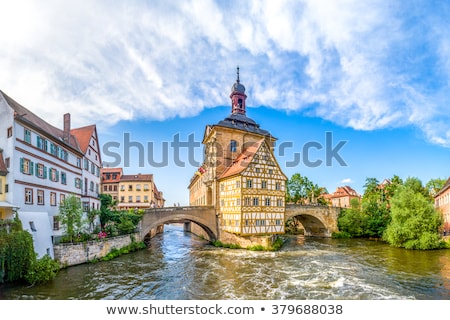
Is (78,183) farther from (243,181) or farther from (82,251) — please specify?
(243,181)

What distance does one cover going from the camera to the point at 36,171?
1437 cm

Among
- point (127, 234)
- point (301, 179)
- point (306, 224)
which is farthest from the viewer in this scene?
point (301, 179)

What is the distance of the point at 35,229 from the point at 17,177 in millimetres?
2542

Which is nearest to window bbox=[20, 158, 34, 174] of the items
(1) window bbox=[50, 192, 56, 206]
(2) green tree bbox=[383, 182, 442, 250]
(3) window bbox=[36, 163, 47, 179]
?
(3) window bbox=[36, 163, 47, 179]

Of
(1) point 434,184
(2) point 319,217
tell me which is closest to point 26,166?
(2) point 319,217

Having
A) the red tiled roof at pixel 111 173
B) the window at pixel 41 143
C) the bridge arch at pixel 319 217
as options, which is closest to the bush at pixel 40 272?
the window at pixel 41 143

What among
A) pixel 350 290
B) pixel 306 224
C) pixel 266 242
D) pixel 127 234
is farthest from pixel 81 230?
pixel 306 224

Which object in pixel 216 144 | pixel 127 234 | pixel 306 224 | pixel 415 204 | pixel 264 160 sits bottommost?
pixel 306 224

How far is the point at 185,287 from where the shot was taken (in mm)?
11703

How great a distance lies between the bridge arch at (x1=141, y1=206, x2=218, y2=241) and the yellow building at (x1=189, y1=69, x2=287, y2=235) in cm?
97

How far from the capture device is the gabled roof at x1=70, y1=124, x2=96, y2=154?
835 inches

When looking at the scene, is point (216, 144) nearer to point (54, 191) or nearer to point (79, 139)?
point (79, 139)

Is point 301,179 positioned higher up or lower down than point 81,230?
higher up

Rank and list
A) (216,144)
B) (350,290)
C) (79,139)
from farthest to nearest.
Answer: (216,144) → (79,139) → (350,290)
